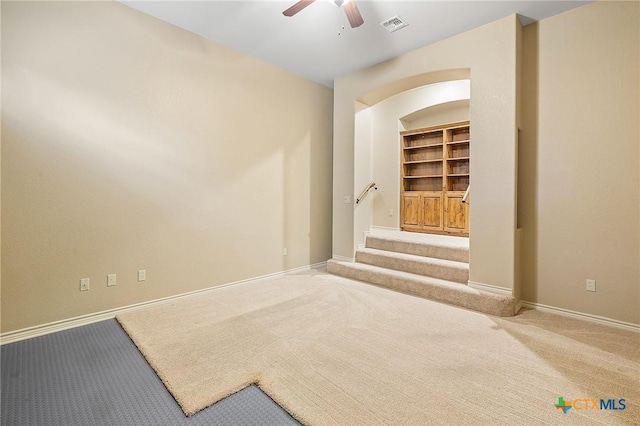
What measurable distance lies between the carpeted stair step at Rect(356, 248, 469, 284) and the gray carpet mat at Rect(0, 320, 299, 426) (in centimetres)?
274

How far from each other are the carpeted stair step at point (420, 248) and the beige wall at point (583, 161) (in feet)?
2.58

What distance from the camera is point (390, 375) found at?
1.95 metres

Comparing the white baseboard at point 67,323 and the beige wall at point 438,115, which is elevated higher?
the beige wall at point 438,115

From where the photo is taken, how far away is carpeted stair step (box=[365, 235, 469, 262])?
3939 mm

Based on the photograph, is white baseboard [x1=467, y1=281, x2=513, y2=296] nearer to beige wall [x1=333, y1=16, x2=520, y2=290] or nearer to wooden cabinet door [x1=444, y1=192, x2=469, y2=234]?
beige wall [x1=333, y1=16, x2=520, y2=290]

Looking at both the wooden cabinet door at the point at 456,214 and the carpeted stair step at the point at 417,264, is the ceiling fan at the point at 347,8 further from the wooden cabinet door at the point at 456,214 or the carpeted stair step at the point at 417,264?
the wooden cabinet door at the point at 456,214

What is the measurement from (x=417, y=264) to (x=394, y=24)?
293 centimetres

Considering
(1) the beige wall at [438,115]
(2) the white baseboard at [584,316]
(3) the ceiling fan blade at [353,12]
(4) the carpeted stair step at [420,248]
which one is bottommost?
(2) the white baseboard at [584,316]

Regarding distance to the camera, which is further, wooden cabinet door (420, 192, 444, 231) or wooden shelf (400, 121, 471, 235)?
wooden cabinet door (420, 192, 444, 231)

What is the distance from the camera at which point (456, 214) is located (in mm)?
5605

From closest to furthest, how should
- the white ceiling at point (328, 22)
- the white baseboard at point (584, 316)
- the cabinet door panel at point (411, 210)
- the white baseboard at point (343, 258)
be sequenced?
the white baseboard at point (584, 316)
the white ceiling at point (328, 22)
the white baseboard at point (343, 258)
the cabinet door panel at point (411, 210)

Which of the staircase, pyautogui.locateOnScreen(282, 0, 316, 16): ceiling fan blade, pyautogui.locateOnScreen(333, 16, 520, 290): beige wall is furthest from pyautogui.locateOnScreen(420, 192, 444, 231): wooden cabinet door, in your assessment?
pyautogui.locateOnScreen(282, 0, 316, 16): ceiling fan blade

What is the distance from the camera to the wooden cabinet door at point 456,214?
5.50 metres

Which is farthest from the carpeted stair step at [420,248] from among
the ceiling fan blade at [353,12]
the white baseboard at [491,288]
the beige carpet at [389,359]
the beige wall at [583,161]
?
the ceiling fan blade at [353,12]
